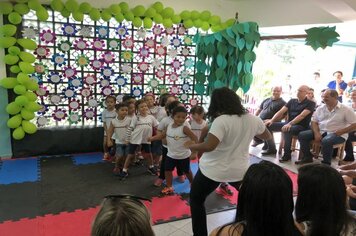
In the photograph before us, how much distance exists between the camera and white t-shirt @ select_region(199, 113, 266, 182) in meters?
2.06

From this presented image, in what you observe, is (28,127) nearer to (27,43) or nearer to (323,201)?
(27,43)

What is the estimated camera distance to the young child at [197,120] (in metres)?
3.53

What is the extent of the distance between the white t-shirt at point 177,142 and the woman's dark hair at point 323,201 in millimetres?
1999

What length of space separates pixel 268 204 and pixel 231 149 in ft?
3.42

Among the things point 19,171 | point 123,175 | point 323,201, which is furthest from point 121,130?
point 323,201

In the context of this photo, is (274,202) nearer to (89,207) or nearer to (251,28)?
(89,207)

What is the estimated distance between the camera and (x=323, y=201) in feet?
3.92

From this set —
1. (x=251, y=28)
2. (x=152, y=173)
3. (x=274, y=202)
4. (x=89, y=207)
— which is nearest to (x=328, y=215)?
(x=274, y=202)

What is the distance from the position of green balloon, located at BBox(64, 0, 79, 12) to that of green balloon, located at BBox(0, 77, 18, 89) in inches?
Answer: 49.4

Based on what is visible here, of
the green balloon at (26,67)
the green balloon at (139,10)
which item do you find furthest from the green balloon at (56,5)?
the green balloon at (139,10)

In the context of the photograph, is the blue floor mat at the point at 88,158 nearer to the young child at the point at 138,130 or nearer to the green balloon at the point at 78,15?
the young child at the point at 138,130

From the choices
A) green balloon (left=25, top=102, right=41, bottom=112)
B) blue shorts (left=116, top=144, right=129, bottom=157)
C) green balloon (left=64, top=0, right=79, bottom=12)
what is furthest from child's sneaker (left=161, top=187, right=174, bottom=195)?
green balloon (left=64, top=0, right=79, bottom=12)

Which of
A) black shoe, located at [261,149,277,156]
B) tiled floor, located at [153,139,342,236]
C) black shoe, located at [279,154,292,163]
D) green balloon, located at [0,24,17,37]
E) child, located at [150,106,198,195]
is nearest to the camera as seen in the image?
tiled floor, located at [153,139,342,236]

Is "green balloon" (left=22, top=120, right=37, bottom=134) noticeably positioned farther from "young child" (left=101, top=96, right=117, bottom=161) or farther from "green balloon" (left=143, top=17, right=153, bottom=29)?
"green balloon" (left=143, top=17, right=153, bottom=29)
